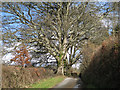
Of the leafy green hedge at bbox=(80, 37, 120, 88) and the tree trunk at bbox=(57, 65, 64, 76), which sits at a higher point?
the leafy green hedge at bbox=(80, 37, 120, 88)

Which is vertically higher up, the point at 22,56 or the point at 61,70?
the point at 22,56

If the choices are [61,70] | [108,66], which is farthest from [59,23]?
[108,66]

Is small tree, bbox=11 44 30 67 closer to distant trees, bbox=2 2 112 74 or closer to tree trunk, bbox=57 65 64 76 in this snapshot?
distant trees, bbox=2 2 112 74

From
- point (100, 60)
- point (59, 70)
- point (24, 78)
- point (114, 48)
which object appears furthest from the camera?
point (59, 70)

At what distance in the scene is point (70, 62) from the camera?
89.0ft

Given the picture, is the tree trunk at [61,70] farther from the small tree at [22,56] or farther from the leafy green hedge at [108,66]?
the leafy green hedge at [108,66]

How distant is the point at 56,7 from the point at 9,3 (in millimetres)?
7525

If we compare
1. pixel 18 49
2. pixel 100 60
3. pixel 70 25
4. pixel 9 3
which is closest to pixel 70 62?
pixel 70 25

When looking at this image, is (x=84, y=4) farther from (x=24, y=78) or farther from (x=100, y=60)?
(x=100, y=60)

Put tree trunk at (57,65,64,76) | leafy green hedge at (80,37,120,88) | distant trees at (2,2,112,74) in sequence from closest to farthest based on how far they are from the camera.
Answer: leafy green hedge at (80,37,120,88)
distant trees at (2,2,112,74)
tree trunk at (57,65,64,76)

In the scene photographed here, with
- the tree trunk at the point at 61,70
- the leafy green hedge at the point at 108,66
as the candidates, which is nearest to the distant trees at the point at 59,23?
the tree trunk at the point at 61,70

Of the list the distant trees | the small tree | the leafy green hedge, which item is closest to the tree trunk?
the distant trees

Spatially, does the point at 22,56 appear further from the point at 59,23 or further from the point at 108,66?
the point at 108,66

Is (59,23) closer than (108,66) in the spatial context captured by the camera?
No
